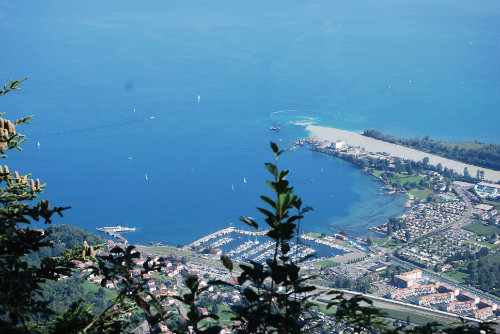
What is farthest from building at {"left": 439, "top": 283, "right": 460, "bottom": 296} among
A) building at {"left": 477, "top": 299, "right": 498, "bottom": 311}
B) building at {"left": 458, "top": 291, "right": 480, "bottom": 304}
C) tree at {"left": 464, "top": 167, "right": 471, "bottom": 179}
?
tree at {"left": 464, "top": 167, "right": 471, "bottom": 179}

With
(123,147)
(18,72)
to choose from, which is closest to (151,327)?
(123,147)

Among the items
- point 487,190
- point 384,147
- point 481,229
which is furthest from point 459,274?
point 384,147

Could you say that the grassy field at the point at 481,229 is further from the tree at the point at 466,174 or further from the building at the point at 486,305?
the building at the point at 486,305

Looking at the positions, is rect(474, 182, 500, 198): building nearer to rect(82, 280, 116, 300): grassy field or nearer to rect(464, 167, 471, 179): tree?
rect(464, 167, 471, 179): tree

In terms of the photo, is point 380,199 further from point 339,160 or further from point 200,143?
point 200,143

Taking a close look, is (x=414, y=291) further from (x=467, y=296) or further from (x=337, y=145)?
(x=337, y=145)

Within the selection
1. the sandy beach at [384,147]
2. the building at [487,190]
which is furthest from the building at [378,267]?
the sandy beach at [384,147]
